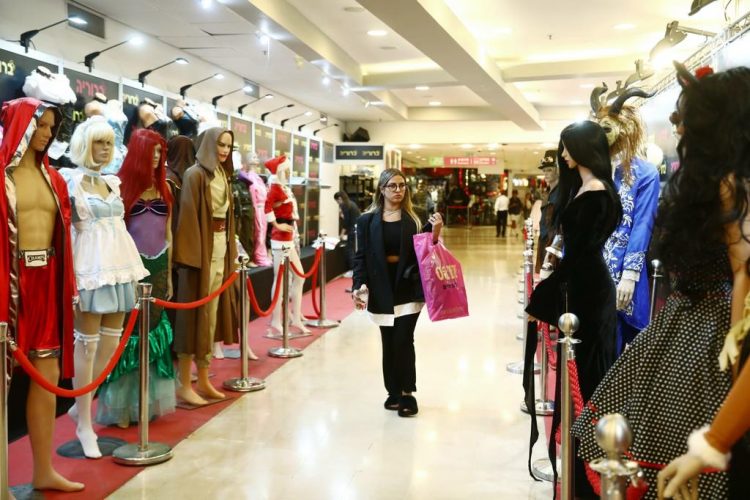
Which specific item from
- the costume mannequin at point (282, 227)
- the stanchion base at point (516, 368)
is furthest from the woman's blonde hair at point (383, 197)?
the costume mannequin at point (282, 227)

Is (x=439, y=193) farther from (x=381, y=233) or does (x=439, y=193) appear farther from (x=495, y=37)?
(x=381, y=233)

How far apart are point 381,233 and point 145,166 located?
1.45m

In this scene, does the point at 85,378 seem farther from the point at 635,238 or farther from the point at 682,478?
the point at 682,478

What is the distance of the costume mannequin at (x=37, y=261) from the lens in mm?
2957

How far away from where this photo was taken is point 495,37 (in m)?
8.74

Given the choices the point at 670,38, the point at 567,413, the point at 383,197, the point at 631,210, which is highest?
the point at 670,38

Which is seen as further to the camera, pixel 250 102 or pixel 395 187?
pixel 250 102

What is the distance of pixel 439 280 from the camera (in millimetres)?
4223

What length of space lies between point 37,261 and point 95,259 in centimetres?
49

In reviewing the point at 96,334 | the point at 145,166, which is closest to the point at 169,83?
the point at 145,166

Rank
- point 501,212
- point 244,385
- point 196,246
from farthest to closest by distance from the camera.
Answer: point 501,212, point 244,385, point 196,246

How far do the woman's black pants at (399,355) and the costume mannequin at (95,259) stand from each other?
1589 mm

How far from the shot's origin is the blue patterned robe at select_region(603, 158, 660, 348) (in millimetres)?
3424

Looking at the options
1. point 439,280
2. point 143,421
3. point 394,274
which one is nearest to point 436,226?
point 439,280
